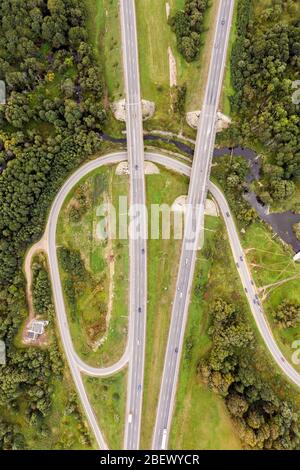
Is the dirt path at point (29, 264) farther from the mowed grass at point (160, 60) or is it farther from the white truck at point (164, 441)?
the mowed grass at point (160, 60)

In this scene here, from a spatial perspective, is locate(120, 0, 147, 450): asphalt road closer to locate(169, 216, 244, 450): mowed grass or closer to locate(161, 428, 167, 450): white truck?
locate(161, 428, 167, 450): white truck

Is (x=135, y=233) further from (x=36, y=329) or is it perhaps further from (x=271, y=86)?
(x=271, y=86)

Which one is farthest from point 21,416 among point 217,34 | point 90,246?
point 217,34

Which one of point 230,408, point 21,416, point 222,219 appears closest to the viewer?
point 230,408

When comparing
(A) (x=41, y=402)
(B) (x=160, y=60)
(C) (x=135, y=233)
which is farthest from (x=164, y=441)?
(B) (x=160, y=60)

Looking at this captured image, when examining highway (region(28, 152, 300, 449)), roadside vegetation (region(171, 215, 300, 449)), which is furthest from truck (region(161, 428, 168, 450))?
highway (region(28, 152, 300, 449))

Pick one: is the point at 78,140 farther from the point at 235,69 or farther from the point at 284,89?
the point at 284,89
